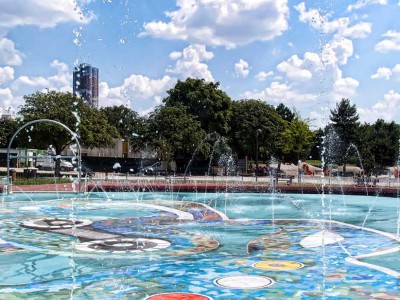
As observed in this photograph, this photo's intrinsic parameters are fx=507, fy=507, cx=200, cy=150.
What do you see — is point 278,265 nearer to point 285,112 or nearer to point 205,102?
point 205,102

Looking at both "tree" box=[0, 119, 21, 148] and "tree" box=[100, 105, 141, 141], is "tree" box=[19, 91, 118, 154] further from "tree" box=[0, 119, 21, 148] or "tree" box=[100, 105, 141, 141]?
"tree" box=[100, 105, 141, 141]

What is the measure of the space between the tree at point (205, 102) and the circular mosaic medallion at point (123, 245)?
43.8 metres

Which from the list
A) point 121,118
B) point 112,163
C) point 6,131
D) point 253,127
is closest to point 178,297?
point 253,127

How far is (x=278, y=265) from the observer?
11.1 m

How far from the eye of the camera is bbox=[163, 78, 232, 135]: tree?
58719mm

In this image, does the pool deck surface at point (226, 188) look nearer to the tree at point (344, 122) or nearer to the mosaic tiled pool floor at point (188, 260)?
the mosaic tiled pool floor at point (188, 260)

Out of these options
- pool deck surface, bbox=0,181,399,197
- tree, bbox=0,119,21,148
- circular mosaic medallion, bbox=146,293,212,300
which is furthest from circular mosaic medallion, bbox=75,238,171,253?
tree, bbox=0,119,21,148

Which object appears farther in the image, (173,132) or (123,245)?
(173,132)

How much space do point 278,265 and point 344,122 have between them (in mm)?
60475

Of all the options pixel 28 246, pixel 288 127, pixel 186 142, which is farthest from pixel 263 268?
pixel 288 127

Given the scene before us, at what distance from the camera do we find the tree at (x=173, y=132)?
5275 cm

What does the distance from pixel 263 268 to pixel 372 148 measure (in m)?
56.3

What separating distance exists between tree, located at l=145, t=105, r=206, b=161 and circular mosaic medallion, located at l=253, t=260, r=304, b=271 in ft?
135

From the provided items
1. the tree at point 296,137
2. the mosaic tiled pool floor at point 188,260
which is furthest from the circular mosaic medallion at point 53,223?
the tree at point 296,137
